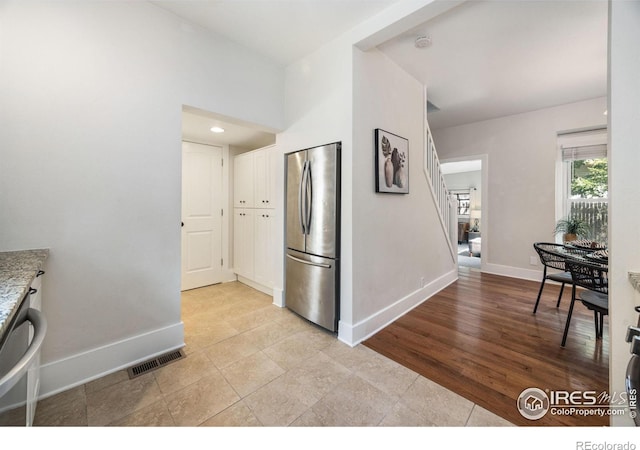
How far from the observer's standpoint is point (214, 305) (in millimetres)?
3000

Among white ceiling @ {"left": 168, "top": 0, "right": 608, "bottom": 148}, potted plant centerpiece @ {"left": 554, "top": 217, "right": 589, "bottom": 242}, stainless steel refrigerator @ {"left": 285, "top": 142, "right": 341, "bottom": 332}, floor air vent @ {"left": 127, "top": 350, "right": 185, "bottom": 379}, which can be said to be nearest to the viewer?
floor air vent @ {"left": 127, "top": 350, "right": 185, "bottom": 379}

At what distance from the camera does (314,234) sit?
2.48 metres

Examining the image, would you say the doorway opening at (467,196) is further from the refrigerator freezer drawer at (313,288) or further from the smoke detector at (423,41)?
the refrigerator freezer drawer at (313,288)

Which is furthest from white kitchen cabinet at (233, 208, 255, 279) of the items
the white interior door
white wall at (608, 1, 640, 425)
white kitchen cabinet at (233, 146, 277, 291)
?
white wall at (608, 1, 640, 425)

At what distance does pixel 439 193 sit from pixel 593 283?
2024 mm

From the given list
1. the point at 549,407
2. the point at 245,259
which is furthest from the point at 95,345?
the point at 549,407

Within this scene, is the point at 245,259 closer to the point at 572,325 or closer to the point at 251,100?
the point at 251,100

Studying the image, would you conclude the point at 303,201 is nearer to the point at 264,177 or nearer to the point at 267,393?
the point at 264,177

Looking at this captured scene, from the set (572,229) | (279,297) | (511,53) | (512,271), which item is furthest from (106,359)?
(572,229)

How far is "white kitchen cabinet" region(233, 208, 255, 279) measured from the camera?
12.1 feet

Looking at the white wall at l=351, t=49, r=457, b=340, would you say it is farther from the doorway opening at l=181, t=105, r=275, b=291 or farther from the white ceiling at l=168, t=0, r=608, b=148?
the doorway opening at l=181, t=105, r=275, b=291

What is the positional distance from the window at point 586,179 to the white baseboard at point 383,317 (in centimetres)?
241

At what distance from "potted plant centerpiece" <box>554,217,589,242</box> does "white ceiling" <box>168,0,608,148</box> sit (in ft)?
5.74

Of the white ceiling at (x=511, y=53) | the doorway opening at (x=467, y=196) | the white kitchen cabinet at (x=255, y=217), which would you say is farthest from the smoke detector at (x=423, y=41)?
the doorway opening at (x=467, y=196)
